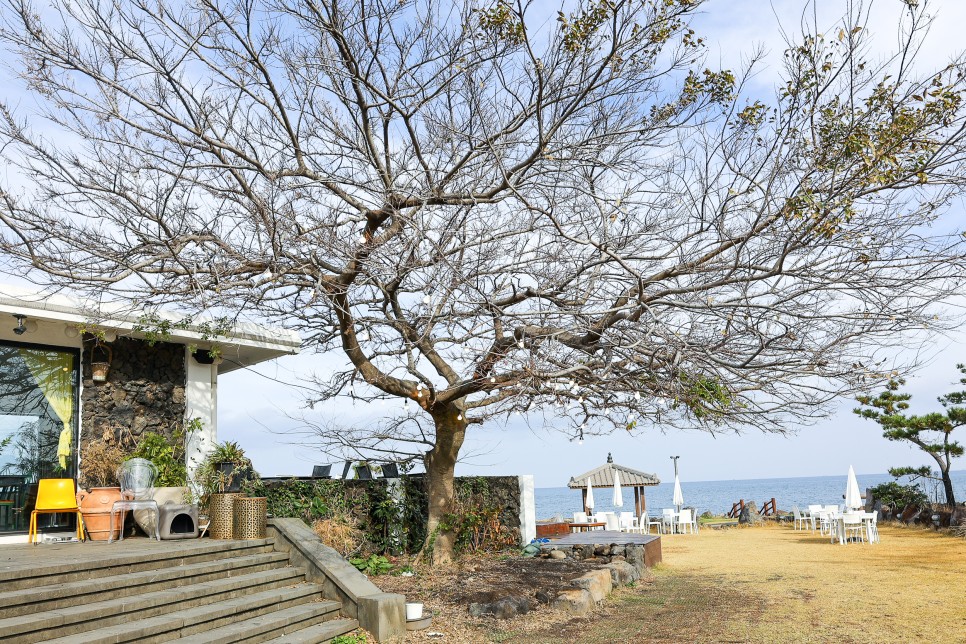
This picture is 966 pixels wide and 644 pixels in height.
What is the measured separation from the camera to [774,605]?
9609 mm

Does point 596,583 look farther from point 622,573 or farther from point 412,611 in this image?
point 412,611

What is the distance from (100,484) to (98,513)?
2.76 ft

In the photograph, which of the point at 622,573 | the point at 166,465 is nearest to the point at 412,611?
the point at 166,465

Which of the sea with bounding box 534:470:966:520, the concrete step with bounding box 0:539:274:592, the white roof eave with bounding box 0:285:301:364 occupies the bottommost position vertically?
the sea with bounding box 534:470:966:520

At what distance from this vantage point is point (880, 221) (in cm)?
746

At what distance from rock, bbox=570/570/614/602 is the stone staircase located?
11.0ft

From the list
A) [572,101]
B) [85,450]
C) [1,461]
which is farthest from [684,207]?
[1,461]

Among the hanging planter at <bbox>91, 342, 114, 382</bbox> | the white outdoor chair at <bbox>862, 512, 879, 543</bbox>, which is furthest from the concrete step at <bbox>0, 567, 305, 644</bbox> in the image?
the white outdoor chair at <bbox>862, 512, 879, 543</bbox>

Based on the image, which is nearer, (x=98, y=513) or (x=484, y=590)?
(x=98, y=513)

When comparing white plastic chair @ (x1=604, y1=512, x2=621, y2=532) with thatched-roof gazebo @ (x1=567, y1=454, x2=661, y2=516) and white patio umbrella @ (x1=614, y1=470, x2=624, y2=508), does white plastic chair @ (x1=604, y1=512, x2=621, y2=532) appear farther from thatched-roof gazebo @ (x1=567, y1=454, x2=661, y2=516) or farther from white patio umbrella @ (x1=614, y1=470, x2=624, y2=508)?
thatched-roof gazebo @ (x1=567, y1=454, x2=661, y2=516)

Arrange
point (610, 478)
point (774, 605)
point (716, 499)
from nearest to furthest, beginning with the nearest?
point (774, 605), point (610, 478), point (716, 499)

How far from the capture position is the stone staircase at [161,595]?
19.2 ft

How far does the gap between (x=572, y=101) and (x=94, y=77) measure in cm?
466

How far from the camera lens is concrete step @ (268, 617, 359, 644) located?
679 centimetres
